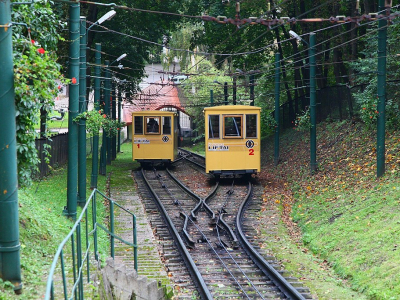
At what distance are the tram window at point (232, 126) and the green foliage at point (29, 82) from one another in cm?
1248

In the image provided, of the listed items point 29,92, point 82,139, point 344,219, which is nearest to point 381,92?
point 344,219

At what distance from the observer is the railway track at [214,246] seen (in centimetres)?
1007

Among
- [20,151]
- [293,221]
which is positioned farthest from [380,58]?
[20,151]

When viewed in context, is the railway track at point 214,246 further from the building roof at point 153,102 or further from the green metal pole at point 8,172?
the building roof at point 153,102

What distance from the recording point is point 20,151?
328 inches

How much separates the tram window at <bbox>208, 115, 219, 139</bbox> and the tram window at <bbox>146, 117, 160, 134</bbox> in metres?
6.39

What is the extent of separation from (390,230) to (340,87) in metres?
17.5

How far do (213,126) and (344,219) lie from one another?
8797mm

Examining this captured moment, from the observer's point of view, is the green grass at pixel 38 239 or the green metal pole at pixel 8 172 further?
the green grass at pixel 38 239

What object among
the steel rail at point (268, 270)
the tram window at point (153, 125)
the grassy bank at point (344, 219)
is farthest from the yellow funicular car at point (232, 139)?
the steel rail at point (268, 270)

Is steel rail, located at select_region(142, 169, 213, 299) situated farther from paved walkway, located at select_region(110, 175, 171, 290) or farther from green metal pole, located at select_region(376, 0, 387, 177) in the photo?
green metal pole, located at select_region(376, 0, 387, 177)

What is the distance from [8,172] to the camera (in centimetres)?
691

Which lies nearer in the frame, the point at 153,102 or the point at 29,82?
Answer: the point at 29,82

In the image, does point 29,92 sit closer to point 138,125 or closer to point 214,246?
point 214,246
